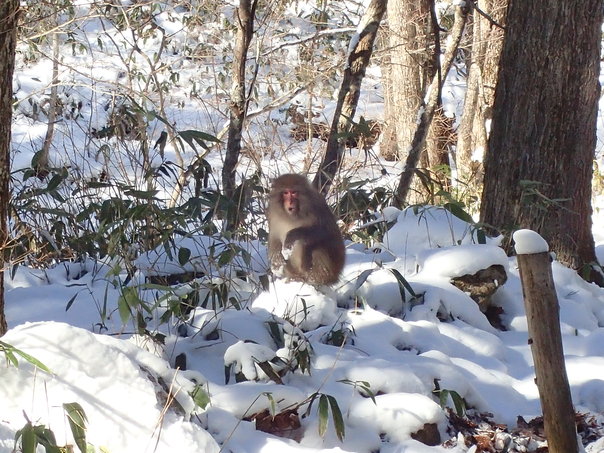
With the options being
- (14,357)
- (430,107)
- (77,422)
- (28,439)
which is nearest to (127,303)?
(14,357)

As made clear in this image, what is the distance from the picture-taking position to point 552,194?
17.0 ft

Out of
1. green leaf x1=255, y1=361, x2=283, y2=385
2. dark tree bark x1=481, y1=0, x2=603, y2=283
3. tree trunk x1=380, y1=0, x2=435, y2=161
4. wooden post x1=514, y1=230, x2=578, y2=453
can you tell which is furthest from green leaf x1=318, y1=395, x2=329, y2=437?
tree trunk x1=380, y1=0, x2=435, y2=161

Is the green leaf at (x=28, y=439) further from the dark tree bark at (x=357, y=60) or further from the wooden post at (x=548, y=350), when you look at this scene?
the dark tree bark at (x=357, y=60)

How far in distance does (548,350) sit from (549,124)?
2.76m

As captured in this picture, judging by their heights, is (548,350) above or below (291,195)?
below

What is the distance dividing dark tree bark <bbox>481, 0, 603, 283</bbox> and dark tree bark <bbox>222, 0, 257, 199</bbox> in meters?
1.72

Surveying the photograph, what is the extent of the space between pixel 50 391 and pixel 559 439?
5.17 feet

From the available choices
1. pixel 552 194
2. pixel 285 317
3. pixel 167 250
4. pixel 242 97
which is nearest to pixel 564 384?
pixel 285 317

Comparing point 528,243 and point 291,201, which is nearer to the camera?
point 528,243

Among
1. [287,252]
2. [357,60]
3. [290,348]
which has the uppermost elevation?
[357,60]

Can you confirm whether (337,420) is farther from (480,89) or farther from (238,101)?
(480,89)

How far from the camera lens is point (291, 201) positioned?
446 cm

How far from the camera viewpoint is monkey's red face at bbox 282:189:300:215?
4465 mm

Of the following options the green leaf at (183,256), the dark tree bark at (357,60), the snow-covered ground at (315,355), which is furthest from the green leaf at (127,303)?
the dark tree bark at (357,60)
